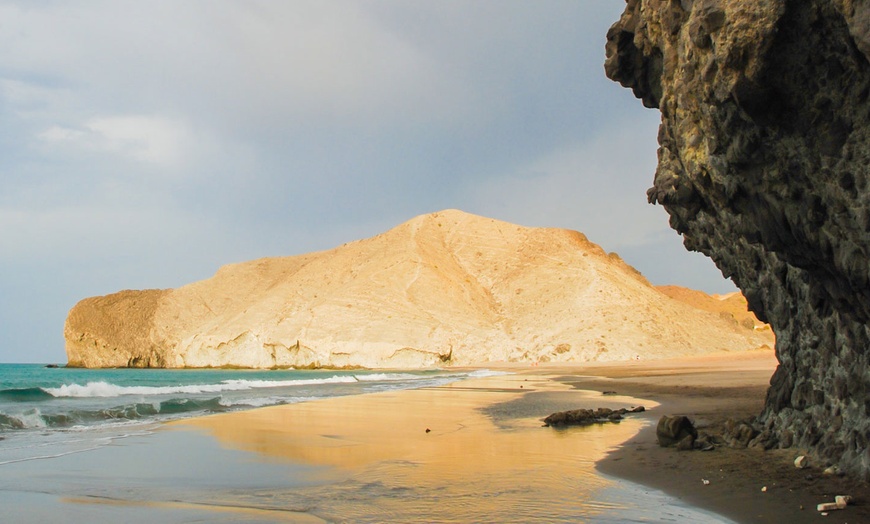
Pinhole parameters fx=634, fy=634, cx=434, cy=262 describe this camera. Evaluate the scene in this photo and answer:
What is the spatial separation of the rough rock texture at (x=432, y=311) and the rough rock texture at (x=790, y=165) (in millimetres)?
50893

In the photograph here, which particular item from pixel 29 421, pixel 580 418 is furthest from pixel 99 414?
pixel 580 418

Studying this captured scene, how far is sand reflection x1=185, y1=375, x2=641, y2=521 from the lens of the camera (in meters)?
5.77

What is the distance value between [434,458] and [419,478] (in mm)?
1448

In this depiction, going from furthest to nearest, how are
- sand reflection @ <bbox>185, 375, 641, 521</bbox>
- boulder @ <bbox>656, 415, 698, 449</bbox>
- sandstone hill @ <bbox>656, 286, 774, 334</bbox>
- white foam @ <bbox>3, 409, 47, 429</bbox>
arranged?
sandstone hill @ <bbox>656, 286, 774, 334</bbox>, white foam @ <bbox>3, 409, 47, 429</bbox>, boulder @ <bbox>656, 415, 698, 449</bbox>, sand reflection @ <bbox>185, 375, 641, 521</bbox>

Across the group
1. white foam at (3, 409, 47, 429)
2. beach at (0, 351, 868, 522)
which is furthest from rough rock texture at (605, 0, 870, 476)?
white foam at (3, 409, 47, 429)

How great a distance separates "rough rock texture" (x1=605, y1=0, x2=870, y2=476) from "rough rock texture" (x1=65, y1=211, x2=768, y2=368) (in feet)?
167

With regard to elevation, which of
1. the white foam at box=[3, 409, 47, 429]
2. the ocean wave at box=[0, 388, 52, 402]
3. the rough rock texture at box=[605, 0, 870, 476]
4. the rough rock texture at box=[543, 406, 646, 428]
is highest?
the rough rock texture at box=[605, 0, 870, 476]

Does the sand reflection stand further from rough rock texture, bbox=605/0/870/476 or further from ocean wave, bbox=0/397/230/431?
rough rock texture, bbox=605/0/870/476

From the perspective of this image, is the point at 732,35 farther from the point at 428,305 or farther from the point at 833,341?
the point at 428,305

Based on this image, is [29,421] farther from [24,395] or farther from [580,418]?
[580,418]

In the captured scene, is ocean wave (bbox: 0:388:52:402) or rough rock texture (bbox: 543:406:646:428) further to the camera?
ocean wave (bbox: 0:388:52:402)

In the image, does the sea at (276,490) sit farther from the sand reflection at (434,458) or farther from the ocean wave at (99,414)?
the ocean wave at (99,414)

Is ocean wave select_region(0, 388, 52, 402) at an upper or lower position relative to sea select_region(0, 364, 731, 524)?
lower

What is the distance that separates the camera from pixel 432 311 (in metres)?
66.9
